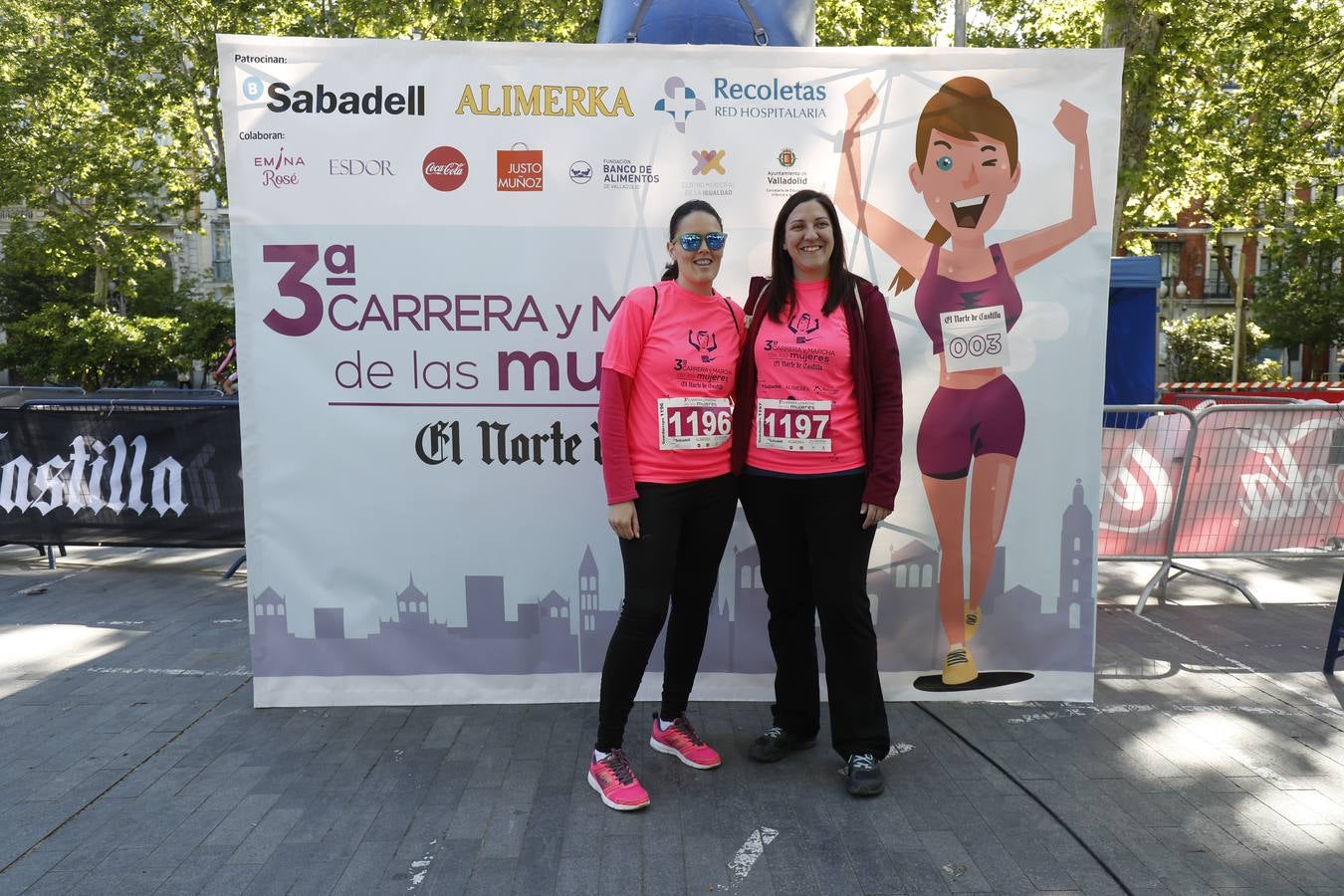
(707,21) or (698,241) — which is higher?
(707,21)

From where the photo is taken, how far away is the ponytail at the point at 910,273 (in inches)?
166

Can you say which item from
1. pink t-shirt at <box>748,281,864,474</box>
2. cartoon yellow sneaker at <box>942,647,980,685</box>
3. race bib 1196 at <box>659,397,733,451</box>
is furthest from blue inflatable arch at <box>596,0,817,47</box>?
cartoon yellow sneaker at <box>942,647,980,685</box>

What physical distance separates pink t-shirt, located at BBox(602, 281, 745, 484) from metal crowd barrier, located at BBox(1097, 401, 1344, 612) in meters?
4.01

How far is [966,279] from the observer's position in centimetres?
424

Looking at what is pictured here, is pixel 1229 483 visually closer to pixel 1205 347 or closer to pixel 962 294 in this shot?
pixel 962 294

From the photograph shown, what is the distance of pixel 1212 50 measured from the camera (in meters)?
14.0

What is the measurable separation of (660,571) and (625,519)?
0.24m

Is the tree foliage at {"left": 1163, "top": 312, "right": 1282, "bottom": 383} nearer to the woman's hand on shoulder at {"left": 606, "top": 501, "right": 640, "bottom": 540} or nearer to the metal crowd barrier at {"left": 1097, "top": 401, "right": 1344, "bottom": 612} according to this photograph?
the metal crowd barrier at {"left": 1097, "top": 401, "right": 1344, "bottom": 612}

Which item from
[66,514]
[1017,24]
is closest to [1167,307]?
[1017,24]

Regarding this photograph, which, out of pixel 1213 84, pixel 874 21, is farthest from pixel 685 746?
pixel 1213 84

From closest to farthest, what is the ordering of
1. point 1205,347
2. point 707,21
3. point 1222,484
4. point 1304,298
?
point 707,21 → point 1222,484 → point 1205,347 → point 1304,298

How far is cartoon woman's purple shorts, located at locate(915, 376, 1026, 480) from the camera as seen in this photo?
4.29 m

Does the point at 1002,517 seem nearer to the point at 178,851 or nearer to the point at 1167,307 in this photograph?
the point at 178,851

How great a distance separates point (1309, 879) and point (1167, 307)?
4888 cm
